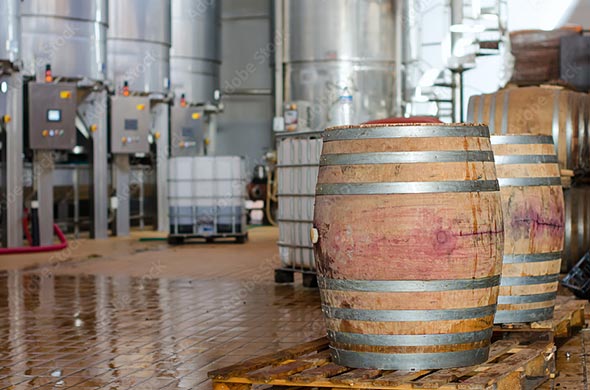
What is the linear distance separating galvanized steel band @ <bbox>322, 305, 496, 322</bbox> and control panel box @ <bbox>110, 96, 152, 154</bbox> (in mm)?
14529

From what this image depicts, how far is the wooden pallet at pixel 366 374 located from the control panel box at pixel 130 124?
14.2 m

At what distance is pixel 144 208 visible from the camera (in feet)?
71.0

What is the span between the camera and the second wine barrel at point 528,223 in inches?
227

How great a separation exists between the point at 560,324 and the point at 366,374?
2.27 metres

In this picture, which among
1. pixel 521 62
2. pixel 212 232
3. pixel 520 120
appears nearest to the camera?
pixel 520 120

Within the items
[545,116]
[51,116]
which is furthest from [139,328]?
[51,116]

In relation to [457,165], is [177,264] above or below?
below

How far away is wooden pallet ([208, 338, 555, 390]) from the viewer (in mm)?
4281

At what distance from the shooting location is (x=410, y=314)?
14.6 ft

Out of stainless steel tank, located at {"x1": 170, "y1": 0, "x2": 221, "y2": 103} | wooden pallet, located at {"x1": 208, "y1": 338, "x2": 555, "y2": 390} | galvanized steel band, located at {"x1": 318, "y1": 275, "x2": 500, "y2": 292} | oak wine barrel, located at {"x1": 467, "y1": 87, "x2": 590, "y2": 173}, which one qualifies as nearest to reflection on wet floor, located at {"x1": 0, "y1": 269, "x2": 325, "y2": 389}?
wooden pallet, located at {"x1": 208, "y1": 338, "x2": 555, "y2": 390}

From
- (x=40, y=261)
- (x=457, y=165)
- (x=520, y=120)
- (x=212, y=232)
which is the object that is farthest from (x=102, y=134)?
(x=457, y=165)

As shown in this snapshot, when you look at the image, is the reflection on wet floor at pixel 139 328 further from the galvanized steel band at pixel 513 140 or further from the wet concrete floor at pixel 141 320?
the galvanized steel band at pixel 513 140

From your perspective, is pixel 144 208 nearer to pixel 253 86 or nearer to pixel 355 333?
pixel 253 86

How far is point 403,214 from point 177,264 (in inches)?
367
